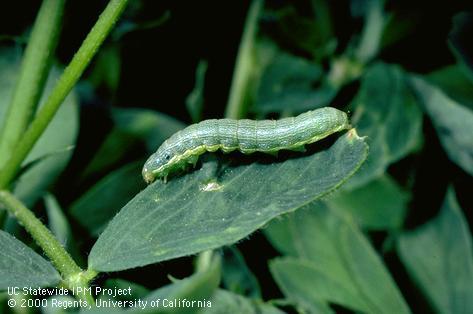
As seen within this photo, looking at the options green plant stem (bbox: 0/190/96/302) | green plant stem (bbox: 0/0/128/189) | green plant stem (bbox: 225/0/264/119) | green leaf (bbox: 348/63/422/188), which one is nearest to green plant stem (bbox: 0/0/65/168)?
green plant stem (bbox: 0/0/128/189)

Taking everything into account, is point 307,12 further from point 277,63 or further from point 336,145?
point 336,145

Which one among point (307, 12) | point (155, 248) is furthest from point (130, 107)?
point (155, 248)

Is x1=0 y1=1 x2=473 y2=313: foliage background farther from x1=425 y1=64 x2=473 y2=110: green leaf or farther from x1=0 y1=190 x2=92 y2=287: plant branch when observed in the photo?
x1=0 y1=190 x2=92 y2=287: plant branch

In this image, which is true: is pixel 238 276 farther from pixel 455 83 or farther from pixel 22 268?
pixel 455 83

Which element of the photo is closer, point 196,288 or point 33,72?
point 196,288

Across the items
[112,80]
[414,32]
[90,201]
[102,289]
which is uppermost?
[112,80]

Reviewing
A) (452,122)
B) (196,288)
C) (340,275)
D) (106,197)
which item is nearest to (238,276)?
(340,275)
